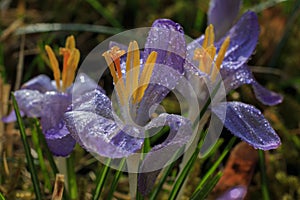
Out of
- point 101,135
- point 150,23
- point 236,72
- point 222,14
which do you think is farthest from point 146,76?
point 150,23

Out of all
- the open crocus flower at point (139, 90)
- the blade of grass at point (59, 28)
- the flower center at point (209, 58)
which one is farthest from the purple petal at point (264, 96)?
the blade of grass at point (59, 28)

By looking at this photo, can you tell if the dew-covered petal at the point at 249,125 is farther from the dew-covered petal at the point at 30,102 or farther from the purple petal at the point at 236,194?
the dew-covered petal at the point at 30,102

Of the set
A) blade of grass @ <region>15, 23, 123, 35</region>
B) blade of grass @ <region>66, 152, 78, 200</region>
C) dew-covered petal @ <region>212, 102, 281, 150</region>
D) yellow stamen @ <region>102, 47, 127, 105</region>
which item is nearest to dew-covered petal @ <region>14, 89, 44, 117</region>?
blade of grass @ <region>66, 152, 78, 200</region>

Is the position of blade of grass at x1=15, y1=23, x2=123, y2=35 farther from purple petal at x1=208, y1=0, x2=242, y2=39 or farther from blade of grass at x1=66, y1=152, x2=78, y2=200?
blade of grass at x1=66, y1=152, x2=78, y2=200

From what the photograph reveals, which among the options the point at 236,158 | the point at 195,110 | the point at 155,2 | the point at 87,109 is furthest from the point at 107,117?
the point at 155,2

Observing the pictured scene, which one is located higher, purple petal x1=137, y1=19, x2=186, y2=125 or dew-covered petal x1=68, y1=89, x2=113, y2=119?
purple petal x1=137, y1=19, x2=186, y2=125

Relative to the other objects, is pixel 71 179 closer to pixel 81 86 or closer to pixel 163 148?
pixel 81 86
